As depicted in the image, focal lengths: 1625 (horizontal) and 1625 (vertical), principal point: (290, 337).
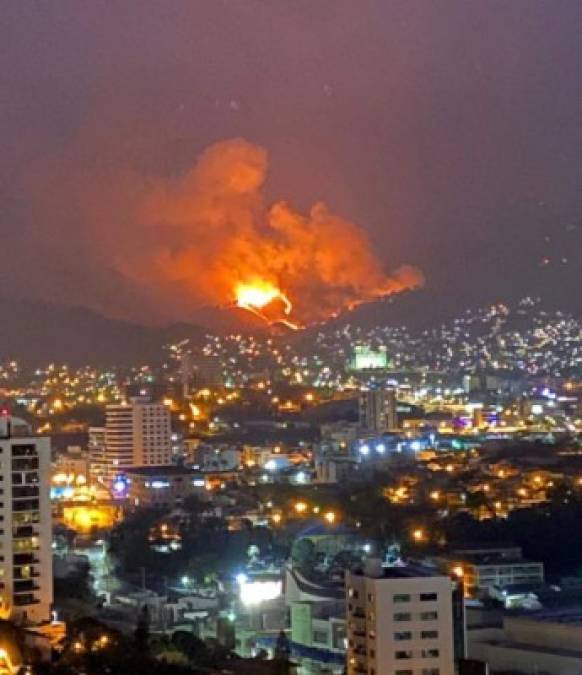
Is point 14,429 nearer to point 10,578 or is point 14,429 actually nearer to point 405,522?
Answer: point 10,578

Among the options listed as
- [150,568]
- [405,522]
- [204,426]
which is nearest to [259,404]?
[204,426]

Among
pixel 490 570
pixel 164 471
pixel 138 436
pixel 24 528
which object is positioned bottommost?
pixel 490 570

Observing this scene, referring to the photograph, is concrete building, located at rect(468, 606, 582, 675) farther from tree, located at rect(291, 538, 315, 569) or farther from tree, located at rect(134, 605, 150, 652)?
tree, located at rect(291, 538, 315, 569)

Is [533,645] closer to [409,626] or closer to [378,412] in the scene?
[409,626]

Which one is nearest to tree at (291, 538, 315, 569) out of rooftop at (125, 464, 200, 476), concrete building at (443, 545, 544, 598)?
concrete building at (443, 545, 544, 598)

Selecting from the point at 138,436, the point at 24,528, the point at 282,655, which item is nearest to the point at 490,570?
the point at 282,655

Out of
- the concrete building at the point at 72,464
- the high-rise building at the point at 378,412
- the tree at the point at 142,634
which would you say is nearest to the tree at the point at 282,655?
the tree at the point at 142,634
